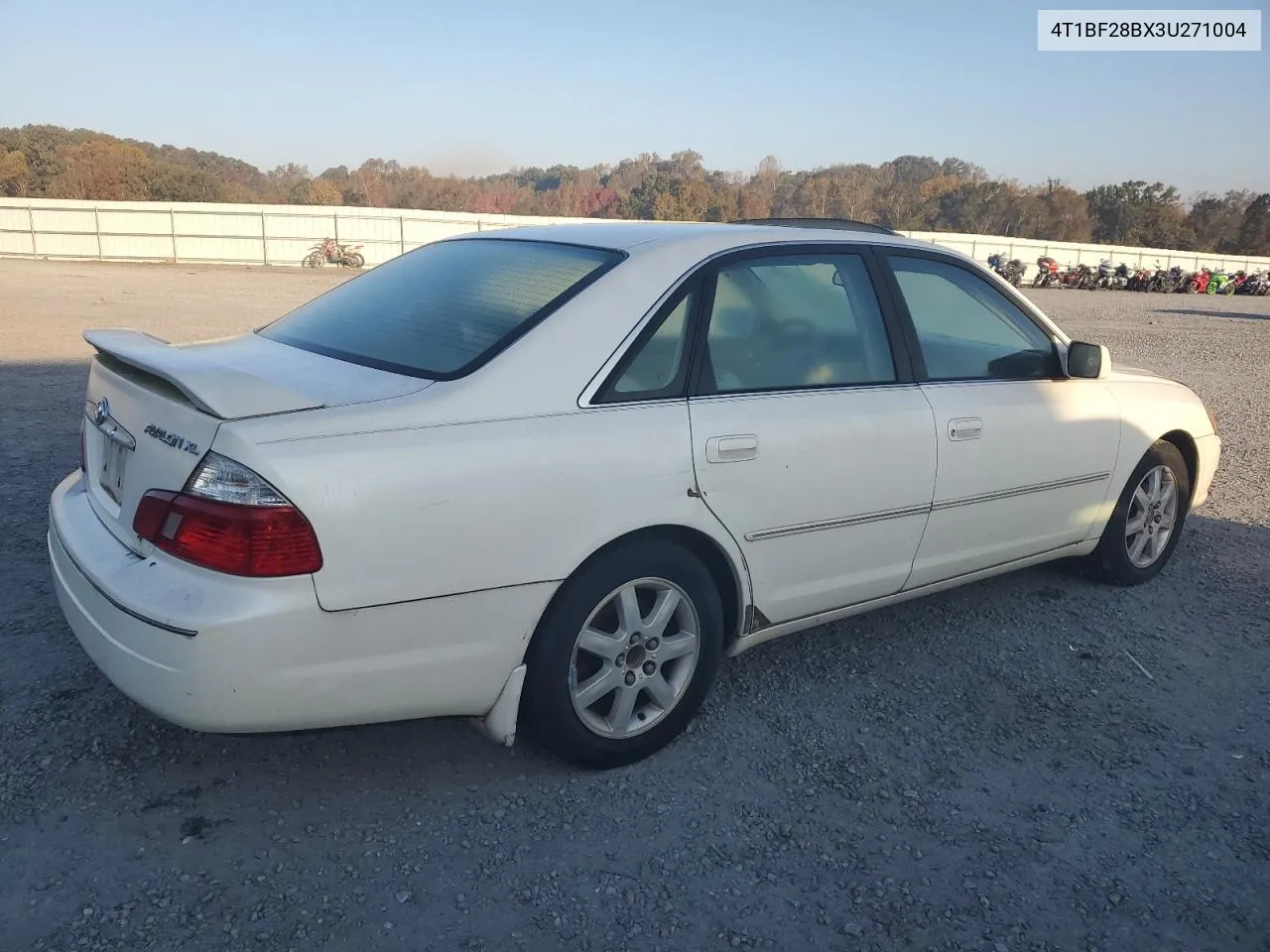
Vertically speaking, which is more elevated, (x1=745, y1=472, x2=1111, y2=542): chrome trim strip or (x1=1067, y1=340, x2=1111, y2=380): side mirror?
(x1=1067, y1=340, x2=1111, y2=380): side mirror

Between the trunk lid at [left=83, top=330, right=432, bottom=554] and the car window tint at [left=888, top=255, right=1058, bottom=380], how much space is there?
1.96 m

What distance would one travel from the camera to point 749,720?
3238mm

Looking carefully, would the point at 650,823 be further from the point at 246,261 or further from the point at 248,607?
the point at 246,261

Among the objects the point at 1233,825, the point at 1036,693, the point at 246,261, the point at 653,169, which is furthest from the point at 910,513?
the point at 653,169

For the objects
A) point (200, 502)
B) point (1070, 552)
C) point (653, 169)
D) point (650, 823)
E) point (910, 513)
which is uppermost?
point (653, 169)

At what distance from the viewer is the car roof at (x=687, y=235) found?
123 inches

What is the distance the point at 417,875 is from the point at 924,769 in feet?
5.10

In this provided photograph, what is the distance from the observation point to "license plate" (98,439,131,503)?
262 centimetres

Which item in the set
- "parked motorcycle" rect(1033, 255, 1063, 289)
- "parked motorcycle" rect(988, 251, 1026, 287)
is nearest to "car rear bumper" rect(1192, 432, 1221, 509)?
"parked motorcycle" rect(988, 251, 1026, 287)

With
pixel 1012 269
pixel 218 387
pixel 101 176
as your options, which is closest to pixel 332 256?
pixel 1012 269

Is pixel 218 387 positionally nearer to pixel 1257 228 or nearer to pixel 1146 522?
pixel 1146 522

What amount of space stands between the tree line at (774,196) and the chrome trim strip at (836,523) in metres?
54.2

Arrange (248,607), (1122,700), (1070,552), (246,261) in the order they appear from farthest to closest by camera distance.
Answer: (246,261) → (1070,552) → (1122,700) → (248,607)

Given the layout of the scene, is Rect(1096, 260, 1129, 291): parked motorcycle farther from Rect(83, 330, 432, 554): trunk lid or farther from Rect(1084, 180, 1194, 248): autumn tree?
Rect(83, 330, 432, 554): trunk lid
